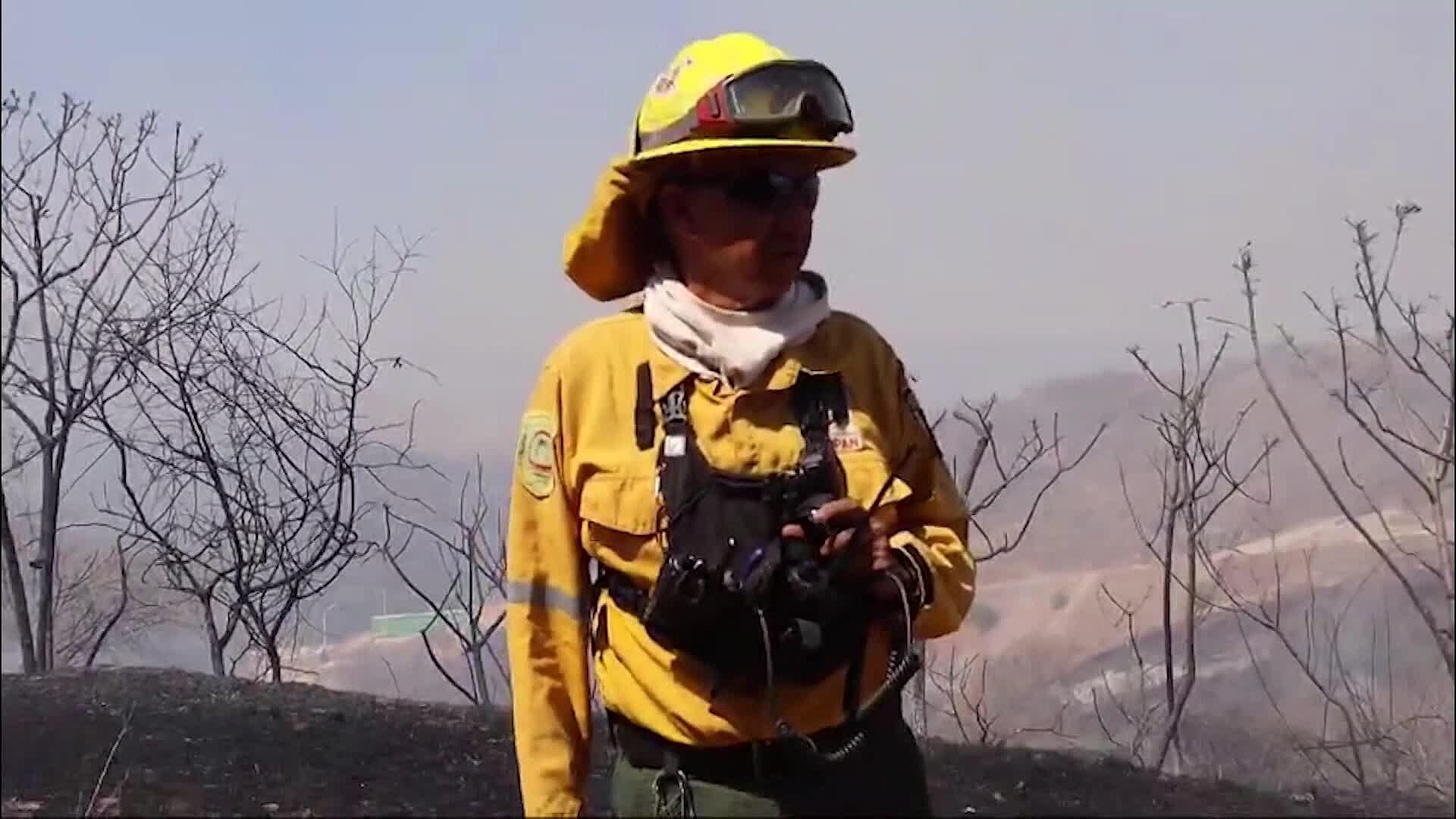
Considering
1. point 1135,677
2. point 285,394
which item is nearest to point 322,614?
point 285,394

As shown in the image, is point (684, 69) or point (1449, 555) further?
point (1449, 555)

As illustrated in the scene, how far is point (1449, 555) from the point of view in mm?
2363

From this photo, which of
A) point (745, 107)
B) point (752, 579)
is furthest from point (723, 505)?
point (745, 107)

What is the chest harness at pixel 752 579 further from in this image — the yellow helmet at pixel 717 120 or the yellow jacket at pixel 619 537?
the yellow helmet at pixel 717 120

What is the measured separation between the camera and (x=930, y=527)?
1873 mm

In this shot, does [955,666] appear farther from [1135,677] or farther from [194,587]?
[194,587]

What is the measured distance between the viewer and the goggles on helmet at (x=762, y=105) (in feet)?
5.80

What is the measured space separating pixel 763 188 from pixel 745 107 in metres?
0.09

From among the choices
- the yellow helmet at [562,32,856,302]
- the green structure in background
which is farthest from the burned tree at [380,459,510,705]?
the yellow helmet at [562,32,856,302]

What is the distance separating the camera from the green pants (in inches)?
68.9

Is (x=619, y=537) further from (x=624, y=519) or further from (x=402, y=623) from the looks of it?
(x=402, y=623)

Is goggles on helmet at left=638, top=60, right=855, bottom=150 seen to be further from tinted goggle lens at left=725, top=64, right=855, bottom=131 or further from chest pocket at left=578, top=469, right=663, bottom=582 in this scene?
chest pocket at left=578, top=469, right=663, bottom=582

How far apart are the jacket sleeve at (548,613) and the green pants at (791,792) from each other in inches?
2.9

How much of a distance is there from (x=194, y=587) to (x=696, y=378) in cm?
360
